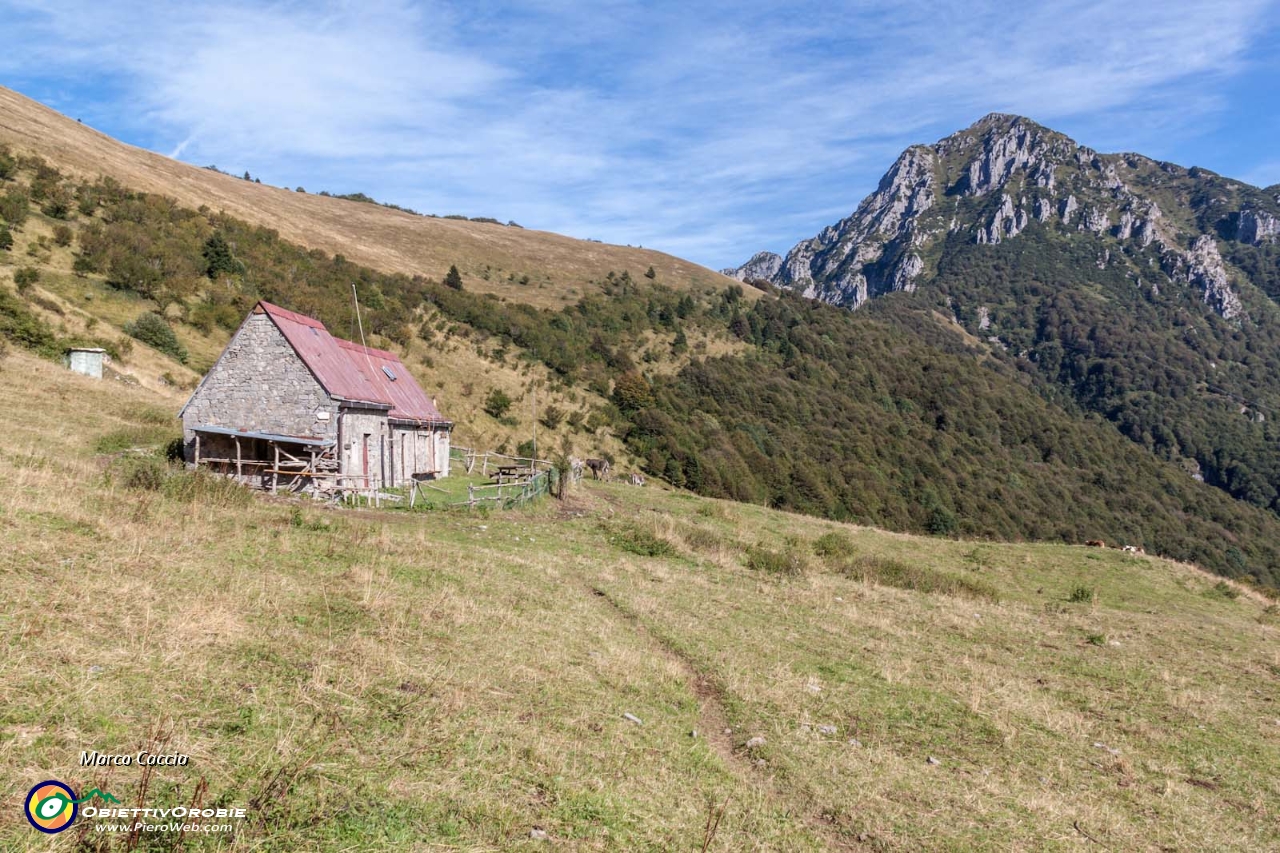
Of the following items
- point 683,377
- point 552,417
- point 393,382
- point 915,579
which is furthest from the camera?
point 683,377

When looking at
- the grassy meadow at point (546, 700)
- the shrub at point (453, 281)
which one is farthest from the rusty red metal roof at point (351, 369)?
the shrub at point (453, 281)

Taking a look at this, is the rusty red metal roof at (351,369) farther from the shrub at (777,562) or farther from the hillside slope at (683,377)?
the shrub at (777,562)

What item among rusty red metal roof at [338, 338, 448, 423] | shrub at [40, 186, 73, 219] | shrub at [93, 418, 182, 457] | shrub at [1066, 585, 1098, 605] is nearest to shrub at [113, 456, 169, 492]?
shrub at [93, 418, 182, 457]

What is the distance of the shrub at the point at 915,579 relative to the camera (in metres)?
23.5

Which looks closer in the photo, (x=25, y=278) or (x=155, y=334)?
(x=25, y=278)

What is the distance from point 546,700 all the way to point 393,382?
28669mm

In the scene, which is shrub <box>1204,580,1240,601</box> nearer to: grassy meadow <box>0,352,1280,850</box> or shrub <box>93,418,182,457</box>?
grassy meadow <box>0,352,1280,850</box>

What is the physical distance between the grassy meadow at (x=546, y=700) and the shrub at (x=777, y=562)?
3382mm

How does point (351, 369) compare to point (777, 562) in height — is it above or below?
above

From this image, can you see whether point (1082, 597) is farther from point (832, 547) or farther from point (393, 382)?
point (393, 382)

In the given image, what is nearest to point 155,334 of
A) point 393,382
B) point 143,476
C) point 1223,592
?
point 393,382

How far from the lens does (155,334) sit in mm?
39156

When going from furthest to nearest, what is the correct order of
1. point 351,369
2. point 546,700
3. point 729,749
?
point 351,369
point 729,749
point 546,700

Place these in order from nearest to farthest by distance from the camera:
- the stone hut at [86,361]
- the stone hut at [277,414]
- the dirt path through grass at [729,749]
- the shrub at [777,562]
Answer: the dirt path through grass at [729,749] → the shrub at [777,562] → the stone hut at [277,414] → the stone hut at [86,361]
